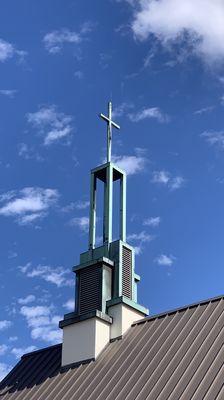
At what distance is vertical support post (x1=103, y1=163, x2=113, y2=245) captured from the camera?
2167 cm

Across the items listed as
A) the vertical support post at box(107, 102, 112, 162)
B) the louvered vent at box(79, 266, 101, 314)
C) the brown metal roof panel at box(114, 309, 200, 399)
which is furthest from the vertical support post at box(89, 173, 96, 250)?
the brown metal roof panel at box(114, 309, 200, 399)

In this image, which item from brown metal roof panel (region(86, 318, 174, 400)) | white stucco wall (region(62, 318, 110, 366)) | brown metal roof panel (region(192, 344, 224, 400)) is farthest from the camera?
white stucco wall (region(62, 318, 110, 366))

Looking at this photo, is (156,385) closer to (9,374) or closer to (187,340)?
(187,340)

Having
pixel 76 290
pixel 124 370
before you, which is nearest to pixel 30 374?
pixel 76 290

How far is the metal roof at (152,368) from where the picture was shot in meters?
14.9

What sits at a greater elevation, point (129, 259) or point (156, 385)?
point (129, 259)

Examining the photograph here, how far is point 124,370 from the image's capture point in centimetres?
1730

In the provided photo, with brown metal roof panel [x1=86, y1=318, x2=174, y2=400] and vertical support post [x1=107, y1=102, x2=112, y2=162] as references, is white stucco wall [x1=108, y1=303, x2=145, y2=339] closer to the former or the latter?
brown metal roof panel [x1=86, y1=318, x2=174, y2=400]

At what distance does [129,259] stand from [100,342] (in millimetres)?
3034

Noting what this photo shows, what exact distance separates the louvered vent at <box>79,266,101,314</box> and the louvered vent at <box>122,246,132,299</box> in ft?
2.49

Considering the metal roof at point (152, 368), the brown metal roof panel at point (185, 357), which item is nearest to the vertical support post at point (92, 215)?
the metal roof at point (152, 368)

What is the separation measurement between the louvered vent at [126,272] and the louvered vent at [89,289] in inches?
29.9

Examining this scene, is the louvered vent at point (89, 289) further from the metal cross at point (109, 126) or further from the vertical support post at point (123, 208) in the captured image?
the metal cross at point (109, 126)

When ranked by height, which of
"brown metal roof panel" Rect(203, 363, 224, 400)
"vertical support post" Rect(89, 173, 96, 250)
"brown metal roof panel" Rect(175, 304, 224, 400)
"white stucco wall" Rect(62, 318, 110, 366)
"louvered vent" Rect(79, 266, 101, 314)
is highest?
"vertical support post" Rect(89, 173, 96, 250)
